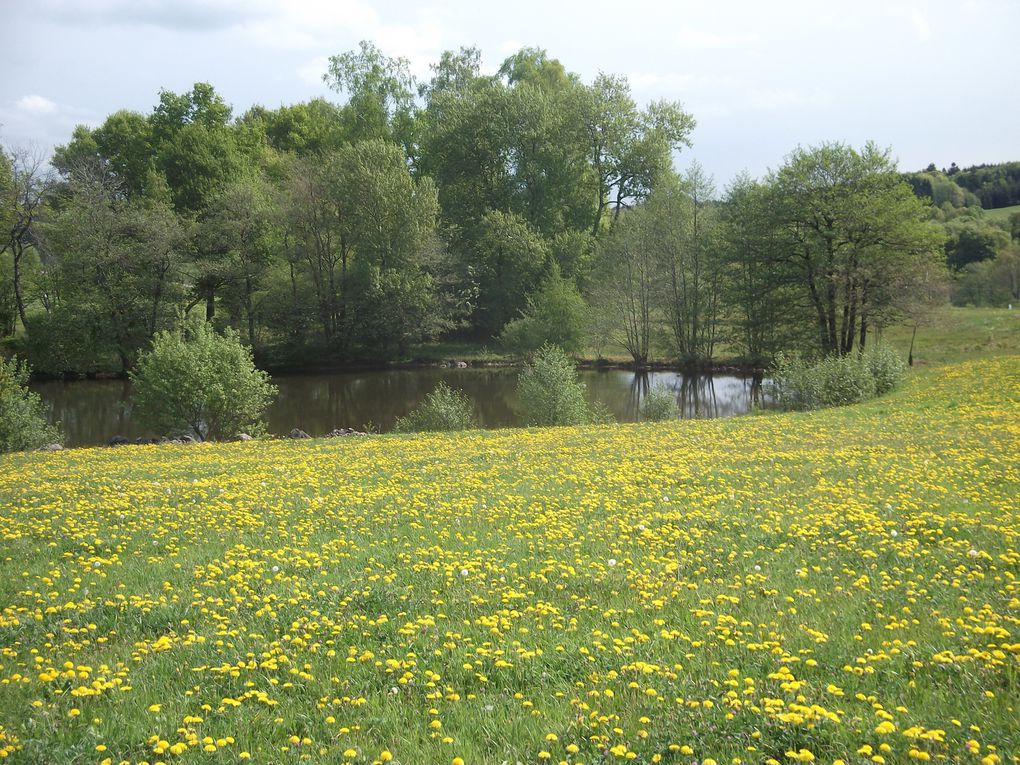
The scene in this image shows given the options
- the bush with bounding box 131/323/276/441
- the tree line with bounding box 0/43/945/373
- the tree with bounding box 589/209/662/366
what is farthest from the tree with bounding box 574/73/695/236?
the bush with bounding box 131/323/276/441

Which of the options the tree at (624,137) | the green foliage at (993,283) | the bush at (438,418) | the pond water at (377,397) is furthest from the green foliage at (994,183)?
the bush at (438,418)

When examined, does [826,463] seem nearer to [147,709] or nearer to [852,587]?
[852,587]

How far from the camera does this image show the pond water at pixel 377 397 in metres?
39.1

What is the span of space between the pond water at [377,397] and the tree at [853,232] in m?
8.44

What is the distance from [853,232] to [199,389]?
40653 millimetres

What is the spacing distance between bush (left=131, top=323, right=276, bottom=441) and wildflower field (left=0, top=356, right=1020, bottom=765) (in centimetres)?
1556

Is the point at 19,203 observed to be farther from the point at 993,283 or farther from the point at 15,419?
the point at 993,283

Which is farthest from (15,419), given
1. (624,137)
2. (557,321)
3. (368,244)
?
(624,137)

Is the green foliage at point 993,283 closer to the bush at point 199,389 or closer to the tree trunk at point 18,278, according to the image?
the bush at point 199,389

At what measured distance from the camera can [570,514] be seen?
11.0 meters

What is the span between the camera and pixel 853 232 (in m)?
46.6

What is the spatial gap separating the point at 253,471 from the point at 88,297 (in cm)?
4884

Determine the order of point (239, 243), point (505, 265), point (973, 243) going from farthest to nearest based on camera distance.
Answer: point (973, 243) < point (505, 265) < point (239, 243)

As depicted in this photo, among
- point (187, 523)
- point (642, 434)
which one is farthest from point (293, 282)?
point (187, 523)
